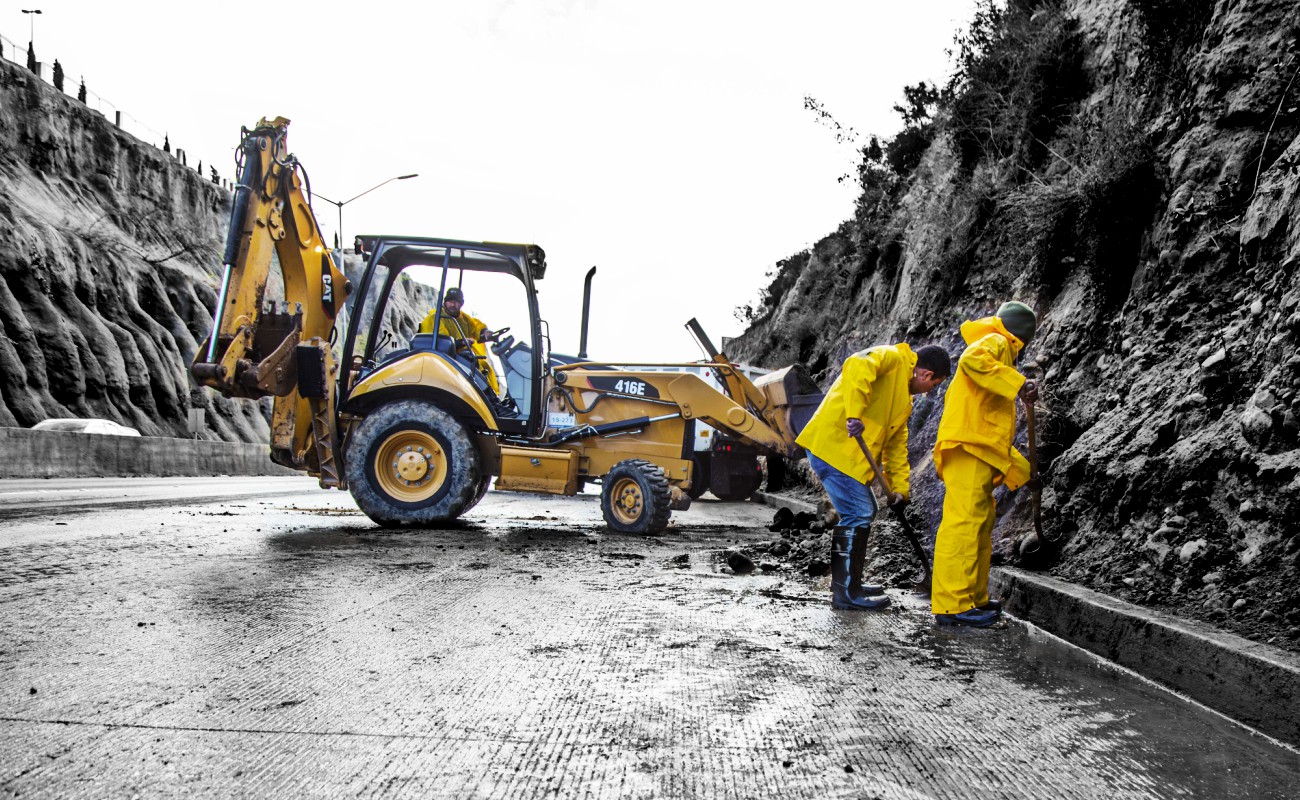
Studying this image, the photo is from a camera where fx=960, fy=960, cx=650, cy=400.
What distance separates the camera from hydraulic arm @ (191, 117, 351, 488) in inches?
348

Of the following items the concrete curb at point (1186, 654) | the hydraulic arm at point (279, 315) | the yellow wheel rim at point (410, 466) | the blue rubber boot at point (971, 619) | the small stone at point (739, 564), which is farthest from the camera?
the yellow wheel rim at point (410, 466)

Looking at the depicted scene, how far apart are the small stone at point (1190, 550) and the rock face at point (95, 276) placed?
121ft

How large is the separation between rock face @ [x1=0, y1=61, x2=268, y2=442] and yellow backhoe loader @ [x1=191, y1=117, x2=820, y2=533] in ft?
95.9

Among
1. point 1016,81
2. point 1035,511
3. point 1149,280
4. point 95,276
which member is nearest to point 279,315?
point 1035,511

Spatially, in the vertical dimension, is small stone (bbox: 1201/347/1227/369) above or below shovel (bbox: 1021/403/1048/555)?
above

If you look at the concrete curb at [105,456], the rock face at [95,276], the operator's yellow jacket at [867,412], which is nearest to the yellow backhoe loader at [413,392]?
the operator's yellow jacket at [867,412]

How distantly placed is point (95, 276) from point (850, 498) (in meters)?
44.3

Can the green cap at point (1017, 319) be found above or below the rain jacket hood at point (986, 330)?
above

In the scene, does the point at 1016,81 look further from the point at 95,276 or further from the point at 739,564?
the point at 95,276

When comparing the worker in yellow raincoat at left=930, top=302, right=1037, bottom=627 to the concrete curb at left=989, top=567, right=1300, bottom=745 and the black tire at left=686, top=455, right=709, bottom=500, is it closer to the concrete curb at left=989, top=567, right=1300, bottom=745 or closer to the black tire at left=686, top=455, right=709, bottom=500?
the concrete curb at left=989, top=567, right=1300, bottom=745

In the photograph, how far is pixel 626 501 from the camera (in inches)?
377

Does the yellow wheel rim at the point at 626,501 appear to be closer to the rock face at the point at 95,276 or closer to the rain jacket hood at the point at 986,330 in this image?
the rain jacket hood at the point at 986,330

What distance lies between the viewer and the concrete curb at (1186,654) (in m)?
3.24

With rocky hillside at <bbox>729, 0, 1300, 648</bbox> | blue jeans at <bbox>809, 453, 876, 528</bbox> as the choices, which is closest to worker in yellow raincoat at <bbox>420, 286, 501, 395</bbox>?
rocky hillside at <bbox>729, 0, 1300, 648</bbox>
